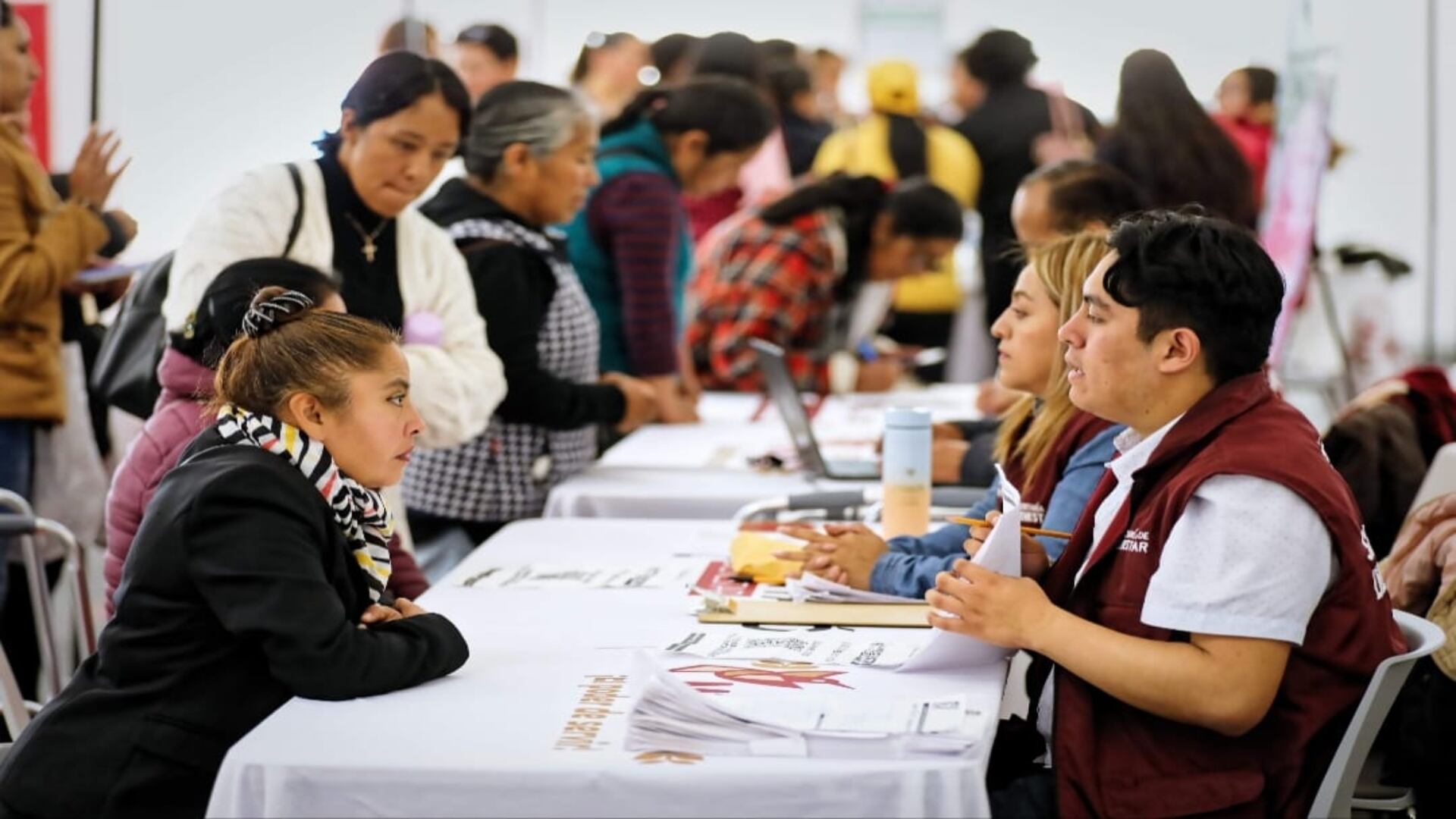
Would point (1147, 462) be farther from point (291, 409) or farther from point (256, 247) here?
point (256, 247)

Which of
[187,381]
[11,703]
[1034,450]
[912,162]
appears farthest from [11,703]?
[912,162]

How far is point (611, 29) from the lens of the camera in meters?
8.05

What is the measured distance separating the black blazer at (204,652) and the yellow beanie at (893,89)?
519cm

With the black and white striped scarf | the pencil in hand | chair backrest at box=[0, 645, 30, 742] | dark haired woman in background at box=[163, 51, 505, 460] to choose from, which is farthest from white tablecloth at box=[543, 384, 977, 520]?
the black and white striped scarf

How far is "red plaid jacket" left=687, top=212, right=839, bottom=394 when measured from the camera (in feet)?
14.6

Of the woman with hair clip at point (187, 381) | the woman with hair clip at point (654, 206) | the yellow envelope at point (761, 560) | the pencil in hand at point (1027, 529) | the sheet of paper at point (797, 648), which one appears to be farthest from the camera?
the woman with hair clip at point (654, 206)

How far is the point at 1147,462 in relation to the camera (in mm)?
1748

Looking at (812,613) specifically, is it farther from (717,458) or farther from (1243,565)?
(717,458)

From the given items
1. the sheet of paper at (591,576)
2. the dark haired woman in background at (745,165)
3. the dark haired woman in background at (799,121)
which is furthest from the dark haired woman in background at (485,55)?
the sheet of paper at (591,576)

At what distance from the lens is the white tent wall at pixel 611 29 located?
11.4ft

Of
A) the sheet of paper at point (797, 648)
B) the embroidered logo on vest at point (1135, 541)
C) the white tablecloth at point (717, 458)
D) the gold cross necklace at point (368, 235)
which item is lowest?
the white tablecloth at point (717, 458)

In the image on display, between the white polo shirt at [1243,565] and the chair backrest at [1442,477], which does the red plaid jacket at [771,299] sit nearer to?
the chair backrest at [1442,477]

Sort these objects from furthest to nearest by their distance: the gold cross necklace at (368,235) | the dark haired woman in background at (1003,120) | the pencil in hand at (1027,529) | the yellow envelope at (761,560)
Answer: the dark haired woman in background at (1003,120), the gold cross necklace at (368,235), the yellow envelope at (761,560), the pencil in hand at (1027,529)

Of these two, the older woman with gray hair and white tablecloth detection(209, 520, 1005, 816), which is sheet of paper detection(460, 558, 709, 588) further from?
the older woman with gray hair
